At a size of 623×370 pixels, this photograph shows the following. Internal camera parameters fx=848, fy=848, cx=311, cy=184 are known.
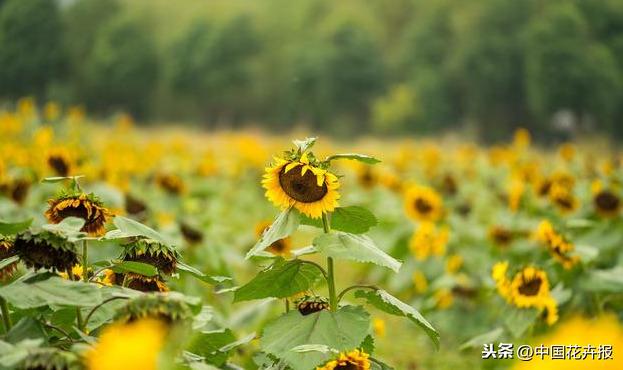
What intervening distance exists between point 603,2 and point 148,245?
28546 mm

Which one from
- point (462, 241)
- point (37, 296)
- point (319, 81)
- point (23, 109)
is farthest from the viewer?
point (319, 81)

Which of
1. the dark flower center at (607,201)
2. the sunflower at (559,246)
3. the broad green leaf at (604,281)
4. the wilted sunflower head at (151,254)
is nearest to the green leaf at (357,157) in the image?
the wilted sunflower head at (151,254)

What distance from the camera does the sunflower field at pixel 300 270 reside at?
1266 mm

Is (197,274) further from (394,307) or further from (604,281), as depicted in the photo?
(604,281)

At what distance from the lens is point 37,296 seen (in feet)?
4.21

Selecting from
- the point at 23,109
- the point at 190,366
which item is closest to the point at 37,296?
the point at 190,366

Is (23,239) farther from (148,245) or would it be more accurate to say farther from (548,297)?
(548,297)

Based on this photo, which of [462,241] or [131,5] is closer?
[462,241]

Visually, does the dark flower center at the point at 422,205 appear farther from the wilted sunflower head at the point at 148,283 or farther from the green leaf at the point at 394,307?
the wilted sunflower head at the point at 148,283

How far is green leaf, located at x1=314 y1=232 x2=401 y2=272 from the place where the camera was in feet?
5.05

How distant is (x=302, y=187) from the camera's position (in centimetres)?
168

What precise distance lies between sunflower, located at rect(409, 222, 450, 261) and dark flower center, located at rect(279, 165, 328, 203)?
3441 millimetres

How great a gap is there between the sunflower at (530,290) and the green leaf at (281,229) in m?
1.26

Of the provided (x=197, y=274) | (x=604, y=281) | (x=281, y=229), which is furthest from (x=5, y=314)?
(x=604, y=281)
